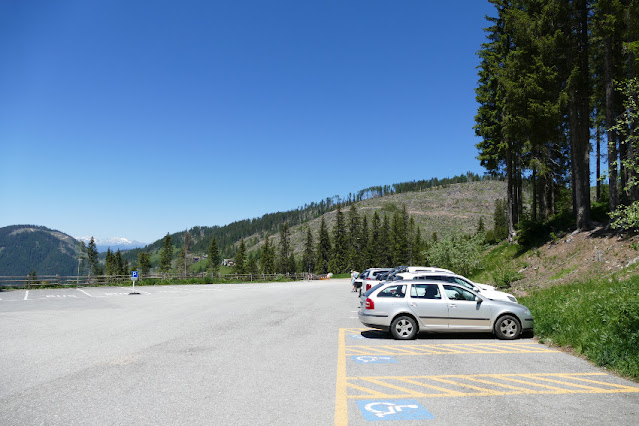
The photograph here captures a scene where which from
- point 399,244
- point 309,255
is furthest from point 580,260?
point 309,255

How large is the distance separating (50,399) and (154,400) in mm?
1567

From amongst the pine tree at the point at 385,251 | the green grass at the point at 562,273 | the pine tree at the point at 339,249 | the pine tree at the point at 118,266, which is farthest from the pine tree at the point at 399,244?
the green grass at the point at 562,273

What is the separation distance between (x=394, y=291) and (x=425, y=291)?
0.85 m

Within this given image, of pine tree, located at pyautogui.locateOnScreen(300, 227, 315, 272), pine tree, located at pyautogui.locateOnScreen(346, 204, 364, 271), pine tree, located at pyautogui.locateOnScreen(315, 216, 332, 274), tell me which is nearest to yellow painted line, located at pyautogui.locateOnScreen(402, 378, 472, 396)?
pine tree, located at pyautogui.locateOnScreen(346, 204, 364, 271)

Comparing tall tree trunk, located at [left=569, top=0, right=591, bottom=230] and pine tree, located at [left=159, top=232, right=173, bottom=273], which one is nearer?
tall tree trunk, located at [left=569, top=0, right=591, bottom=230]

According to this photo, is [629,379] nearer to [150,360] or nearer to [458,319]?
[458,319]

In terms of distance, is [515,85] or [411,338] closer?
[411,338]

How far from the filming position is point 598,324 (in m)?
8.84

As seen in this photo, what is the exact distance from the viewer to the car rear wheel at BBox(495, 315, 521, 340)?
10383 millimetres

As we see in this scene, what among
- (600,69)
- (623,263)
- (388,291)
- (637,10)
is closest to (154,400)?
(388,291)

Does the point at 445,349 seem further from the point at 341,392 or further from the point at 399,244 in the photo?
the point at 399,244

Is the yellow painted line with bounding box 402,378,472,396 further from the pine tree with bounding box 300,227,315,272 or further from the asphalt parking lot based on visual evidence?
the pine tree with bounding box 300,227,315,272

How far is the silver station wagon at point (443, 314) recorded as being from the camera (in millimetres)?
10453

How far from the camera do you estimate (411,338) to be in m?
10.6
